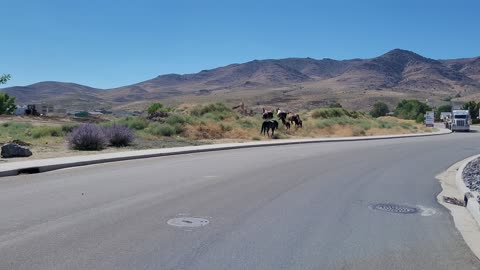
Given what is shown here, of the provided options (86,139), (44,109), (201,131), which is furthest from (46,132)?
(44,109)

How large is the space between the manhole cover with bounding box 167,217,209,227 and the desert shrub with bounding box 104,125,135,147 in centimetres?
1840

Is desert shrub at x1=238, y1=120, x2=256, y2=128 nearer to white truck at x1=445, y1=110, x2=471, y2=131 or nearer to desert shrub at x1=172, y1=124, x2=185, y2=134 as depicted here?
desert shrub at x1=172, y1=124, x2=185, y2=134

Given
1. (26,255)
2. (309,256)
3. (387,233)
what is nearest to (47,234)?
(26,255)

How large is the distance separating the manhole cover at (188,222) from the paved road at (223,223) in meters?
0.15

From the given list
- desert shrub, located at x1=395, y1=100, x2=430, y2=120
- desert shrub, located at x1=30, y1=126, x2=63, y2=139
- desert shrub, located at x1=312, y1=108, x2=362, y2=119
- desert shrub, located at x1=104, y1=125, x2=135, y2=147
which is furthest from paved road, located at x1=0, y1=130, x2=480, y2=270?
desert shrub, located at x1=395, y1=100, x2=430, y2=120

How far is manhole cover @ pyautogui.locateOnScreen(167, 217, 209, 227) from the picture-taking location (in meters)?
8.61

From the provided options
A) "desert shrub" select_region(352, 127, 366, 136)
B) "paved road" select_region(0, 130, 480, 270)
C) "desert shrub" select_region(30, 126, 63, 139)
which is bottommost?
"desert shrub" select_region(352, 127, 366, 136)

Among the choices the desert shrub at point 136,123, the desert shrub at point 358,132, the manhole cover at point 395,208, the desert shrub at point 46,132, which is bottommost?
the desert shrub at point 358,132

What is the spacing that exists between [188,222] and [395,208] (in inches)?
166

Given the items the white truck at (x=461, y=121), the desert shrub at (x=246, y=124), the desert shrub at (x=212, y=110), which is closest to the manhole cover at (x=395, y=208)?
Answer: the desert shrub at (x=246, y=124)

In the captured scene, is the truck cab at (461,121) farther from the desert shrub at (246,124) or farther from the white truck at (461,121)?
the desert shrub at (246,124)

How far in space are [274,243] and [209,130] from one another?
105 ft

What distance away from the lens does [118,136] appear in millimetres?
26828

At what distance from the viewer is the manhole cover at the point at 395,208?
1030 centimetres
